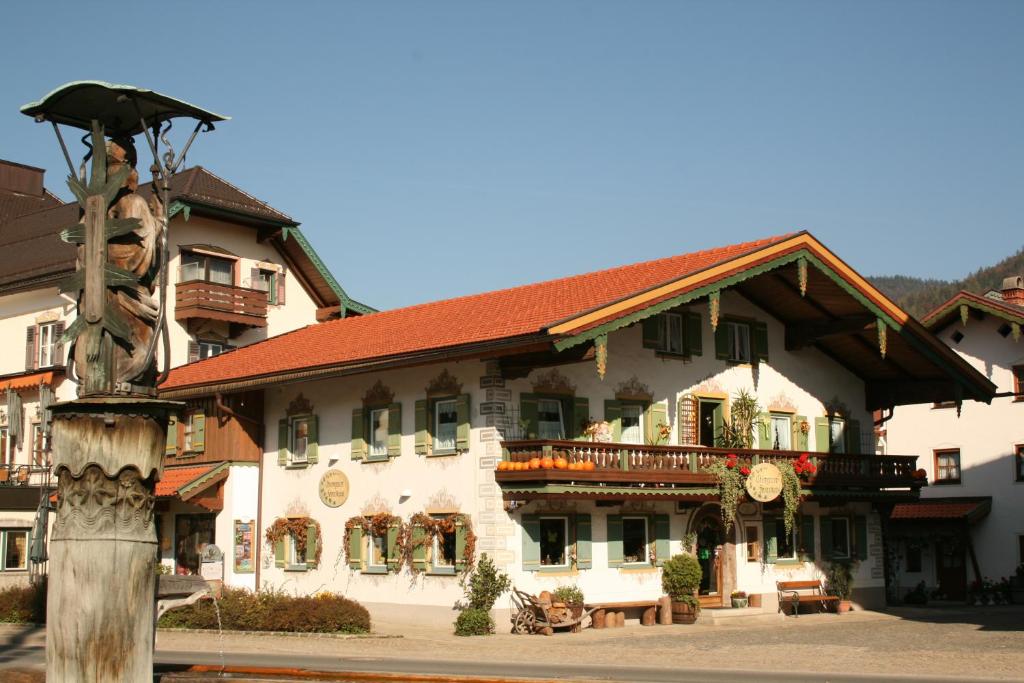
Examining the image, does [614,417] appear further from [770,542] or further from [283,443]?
[283,443]

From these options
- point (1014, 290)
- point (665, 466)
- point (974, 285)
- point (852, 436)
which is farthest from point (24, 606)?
point (974, 285)

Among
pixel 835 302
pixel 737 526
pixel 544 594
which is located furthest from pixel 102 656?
pixel 835 302

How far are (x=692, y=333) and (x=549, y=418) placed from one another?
533cm

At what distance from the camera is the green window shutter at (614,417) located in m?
29.3

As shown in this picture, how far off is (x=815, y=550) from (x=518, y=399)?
11.2 m

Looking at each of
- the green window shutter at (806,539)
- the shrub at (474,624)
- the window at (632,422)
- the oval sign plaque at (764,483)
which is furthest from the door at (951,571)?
the shrub at (474,624)

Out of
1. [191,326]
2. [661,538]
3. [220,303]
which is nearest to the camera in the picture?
[661,538]

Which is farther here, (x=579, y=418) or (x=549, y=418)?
(x=579, y=418)

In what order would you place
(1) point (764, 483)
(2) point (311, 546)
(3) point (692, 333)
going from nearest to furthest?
(1) point (764, 483) < (2) point (311, 546) < (3) point (692, 333)

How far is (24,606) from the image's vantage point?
29.0 m

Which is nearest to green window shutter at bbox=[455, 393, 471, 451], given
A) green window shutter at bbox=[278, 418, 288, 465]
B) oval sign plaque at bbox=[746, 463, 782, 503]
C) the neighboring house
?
green window shutter at bbox=[278, 418, 288, 465]

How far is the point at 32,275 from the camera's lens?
3950 cm

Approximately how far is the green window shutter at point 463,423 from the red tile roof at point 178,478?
803 centimetres

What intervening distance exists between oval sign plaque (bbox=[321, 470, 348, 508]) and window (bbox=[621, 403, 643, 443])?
681cm
